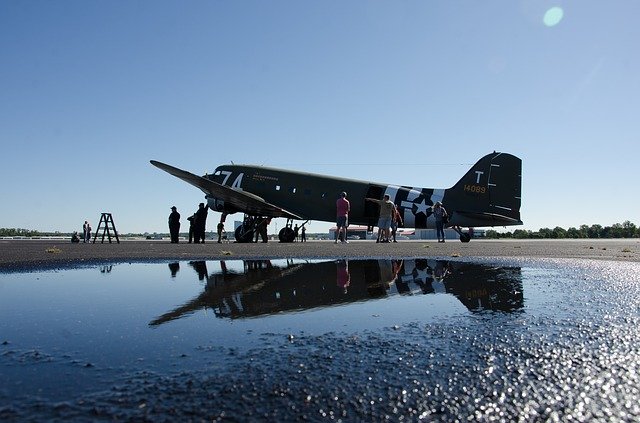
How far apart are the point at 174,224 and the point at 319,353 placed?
1936 centimetres

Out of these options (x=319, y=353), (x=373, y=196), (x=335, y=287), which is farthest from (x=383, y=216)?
(x=319, y=353)

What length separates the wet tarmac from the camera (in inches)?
65.0

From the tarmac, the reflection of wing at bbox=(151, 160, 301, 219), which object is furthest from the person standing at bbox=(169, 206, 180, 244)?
the tarmac

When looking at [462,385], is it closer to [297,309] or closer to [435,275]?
[297,309]

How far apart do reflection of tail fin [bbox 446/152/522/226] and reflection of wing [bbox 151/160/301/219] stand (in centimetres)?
843

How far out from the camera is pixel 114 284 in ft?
17.1

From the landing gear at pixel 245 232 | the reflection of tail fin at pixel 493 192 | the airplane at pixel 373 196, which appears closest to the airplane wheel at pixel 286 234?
the airplane at pixel 373 196

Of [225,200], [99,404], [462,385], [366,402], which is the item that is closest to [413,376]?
[462,385]

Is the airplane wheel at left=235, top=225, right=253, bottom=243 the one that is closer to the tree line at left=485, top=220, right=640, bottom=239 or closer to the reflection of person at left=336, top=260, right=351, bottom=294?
the reflection of person at left=336, top=260, right=351, bottom=294

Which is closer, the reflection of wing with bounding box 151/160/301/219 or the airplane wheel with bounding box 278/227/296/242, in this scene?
the reflection of wing with bounding box 151/160/301/219

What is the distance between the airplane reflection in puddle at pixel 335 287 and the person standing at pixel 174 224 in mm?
13978

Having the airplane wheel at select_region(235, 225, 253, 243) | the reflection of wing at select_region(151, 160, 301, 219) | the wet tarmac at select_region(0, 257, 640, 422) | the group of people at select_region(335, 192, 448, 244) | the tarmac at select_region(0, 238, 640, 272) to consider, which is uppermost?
the reflection of wing at select_region(151, 160, 301, 219)

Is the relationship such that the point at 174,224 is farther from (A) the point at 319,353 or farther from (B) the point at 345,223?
(A) the point at 319,353

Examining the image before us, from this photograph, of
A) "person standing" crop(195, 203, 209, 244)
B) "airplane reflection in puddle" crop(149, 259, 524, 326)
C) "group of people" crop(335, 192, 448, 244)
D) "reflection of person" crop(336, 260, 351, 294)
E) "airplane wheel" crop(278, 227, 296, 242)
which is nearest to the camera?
"airplane reflection in puddle" crop(149, 259, 524, 326)
